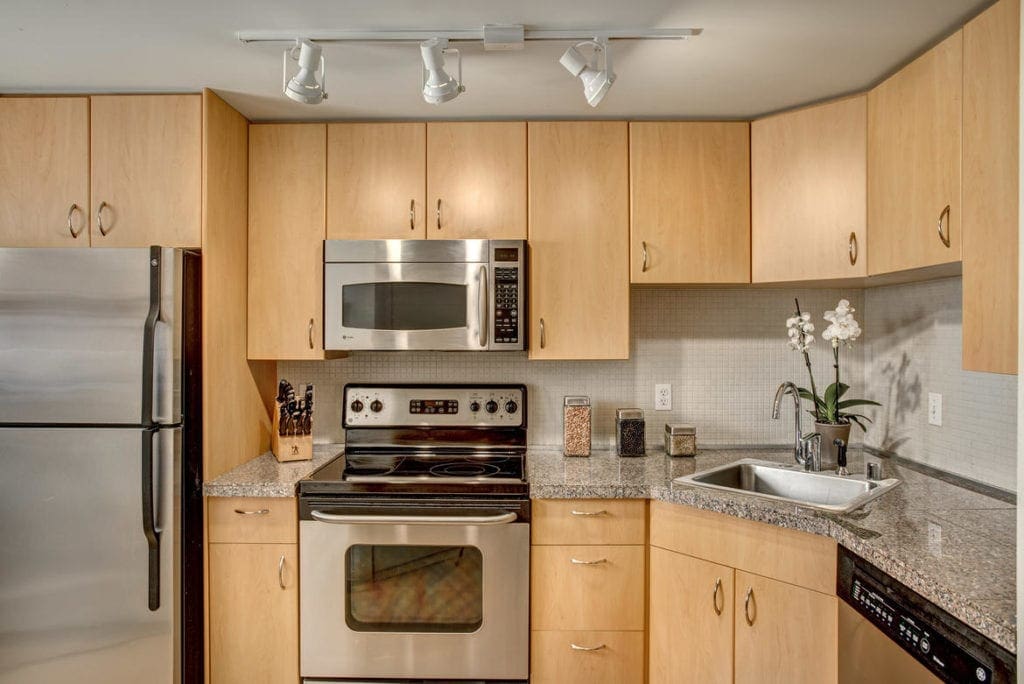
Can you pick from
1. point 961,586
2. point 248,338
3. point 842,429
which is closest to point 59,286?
point 248,338

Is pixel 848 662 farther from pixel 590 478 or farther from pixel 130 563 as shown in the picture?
pixel 130 563

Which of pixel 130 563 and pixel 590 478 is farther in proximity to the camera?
pixel 590 478

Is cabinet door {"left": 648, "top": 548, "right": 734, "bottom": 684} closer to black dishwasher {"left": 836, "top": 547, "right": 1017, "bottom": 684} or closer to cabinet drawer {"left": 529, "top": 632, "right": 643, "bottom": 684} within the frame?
cabinet drawer {"left": 529, "top": 632, "right": 643, "bottom": 684}

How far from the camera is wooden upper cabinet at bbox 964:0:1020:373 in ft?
4.13

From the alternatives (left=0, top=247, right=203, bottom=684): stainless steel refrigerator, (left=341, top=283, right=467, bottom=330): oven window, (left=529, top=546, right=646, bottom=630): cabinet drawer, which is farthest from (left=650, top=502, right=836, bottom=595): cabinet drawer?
(left=0, top=247, right=203, bottom=684): stainless steel refrigerator

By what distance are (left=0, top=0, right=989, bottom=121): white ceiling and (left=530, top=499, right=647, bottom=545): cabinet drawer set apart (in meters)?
1.38

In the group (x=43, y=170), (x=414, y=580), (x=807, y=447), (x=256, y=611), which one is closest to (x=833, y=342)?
(x=807, y=447)

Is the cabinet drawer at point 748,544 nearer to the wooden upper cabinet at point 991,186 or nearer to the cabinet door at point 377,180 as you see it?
the wooden upper cabinet at point 991,186

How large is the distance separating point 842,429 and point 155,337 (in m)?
2.30

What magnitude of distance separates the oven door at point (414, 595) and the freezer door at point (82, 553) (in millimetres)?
452

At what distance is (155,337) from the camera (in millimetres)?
1782

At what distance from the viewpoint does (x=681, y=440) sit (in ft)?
7.55

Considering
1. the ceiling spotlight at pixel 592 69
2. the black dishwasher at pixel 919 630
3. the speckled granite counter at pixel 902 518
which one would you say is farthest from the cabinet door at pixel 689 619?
the ceiling spotlight at pixel 592 69

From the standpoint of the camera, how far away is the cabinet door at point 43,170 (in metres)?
1.96
